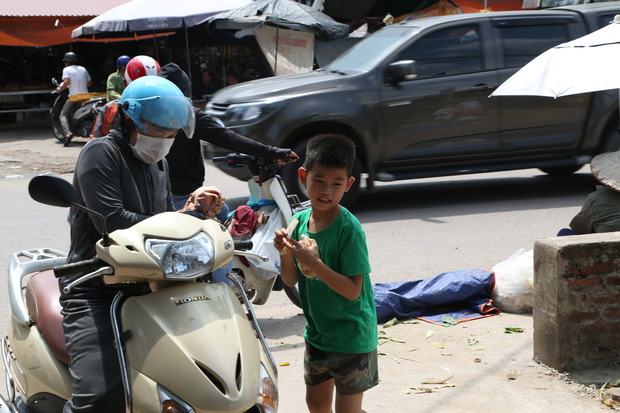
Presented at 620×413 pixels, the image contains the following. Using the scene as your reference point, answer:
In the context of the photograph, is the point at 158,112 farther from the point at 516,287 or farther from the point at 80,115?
the point at 80,115

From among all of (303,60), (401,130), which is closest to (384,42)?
(401,130)

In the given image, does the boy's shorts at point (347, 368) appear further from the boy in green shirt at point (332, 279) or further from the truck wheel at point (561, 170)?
the truck wheel at point (561, 170)

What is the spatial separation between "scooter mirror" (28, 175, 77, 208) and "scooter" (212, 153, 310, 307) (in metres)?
2.19

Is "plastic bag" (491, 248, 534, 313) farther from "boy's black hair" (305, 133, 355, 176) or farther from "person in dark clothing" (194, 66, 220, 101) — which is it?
"person in dark clothing" (194, 66, 220, 101)

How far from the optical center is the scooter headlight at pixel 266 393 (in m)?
2.53

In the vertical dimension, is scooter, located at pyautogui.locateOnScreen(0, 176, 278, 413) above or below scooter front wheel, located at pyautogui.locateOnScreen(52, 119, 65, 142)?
above

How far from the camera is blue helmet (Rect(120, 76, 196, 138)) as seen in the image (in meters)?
2.97

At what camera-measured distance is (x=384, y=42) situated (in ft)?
28.2

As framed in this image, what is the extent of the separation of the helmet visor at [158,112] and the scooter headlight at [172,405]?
112 cm

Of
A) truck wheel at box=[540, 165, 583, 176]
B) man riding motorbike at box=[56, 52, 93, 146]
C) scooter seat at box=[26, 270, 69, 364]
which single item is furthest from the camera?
man riding motorbike at box=[56, 52, 93, 146]

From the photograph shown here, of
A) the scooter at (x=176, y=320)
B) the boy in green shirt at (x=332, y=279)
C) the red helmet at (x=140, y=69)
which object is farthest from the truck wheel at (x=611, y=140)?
the scooter at (x=176, y=320)

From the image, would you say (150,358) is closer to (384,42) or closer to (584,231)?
(584,231)

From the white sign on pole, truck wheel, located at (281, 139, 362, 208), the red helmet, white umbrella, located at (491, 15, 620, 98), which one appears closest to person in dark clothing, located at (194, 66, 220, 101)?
the white sign on pole

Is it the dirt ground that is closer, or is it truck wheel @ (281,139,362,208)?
the dirt ground
